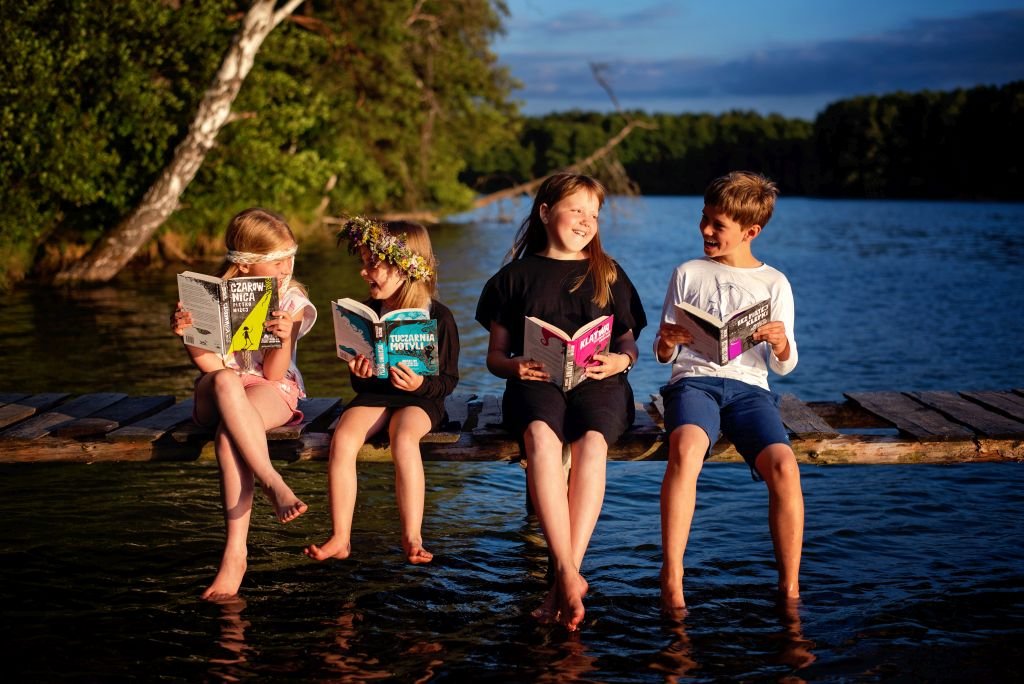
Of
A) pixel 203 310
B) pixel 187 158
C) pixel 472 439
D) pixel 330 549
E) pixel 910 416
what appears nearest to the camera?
pixel 330 549

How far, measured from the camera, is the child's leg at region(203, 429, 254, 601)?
4.77m

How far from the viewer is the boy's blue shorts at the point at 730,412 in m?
4.75

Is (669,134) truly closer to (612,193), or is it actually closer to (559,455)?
(612,193)

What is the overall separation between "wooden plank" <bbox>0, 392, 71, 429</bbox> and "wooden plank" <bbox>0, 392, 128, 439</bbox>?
0.19ft

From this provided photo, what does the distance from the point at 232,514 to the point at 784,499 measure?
2.42 metres

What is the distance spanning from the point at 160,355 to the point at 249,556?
658 cm

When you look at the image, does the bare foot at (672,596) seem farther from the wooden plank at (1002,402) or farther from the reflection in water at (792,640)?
the wooden plank at (1002,402)

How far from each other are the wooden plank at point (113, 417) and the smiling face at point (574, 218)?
2435 mm

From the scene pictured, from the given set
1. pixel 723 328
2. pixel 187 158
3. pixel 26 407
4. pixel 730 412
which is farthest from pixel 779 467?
pixel 187 158

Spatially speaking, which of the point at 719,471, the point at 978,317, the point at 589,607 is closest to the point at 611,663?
the point at 589,607

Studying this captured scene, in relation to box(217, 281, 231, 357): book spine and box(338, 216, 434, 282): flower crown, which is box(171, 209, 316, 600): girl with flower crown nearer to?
box(217, 281, 231, 357): book spine

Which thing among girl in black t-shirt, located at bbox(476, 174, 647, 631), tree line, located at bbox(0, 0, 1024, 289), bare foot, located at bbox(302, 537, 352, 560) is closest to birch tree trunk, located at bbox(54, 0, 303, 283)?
tree line, located at bbox(0, 0, 1024, 289)

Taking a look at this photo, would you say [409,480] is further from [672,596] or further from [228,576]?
[672,596]

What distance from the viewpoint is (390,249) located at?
4930 mm
